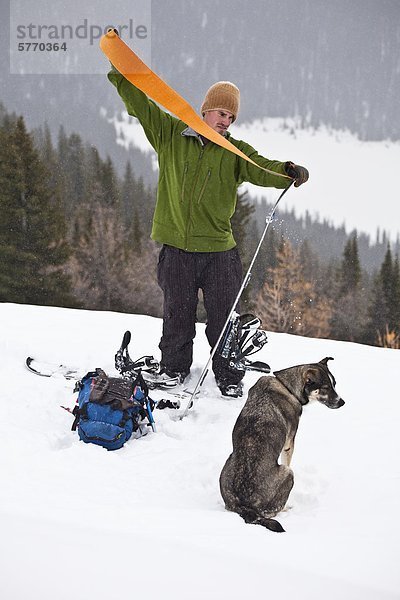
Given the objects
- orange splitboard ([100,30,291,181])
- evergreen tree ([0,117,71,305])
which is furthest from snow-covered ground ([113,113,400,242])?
orange splitboard ([100,30,291,181])

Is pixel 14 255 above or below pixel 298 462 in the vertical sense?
below

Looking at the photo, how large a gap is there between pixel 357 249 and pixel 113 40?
4608 cm

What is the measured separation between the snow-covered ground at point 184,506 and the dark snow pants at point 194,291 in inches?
12.3

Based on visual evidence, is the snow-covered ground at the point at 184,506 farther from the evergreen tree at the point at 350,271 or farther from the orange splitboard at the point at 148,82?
the evergreen tree at the point at 350,271

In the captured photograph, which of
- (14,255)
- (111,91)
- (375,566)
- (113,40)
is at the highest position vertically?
(111,91)

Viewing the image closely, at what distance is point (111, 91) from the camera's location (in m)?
73.9

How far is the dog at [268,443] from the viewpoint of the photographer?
2541 millimetres

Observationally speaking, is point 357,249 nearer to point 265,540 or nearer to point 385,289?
point 385,289

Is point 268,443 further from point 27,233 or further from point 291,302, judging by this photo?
point 291,302

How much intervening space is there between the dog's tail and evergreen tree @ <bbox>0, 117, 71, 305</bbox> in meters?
30.9

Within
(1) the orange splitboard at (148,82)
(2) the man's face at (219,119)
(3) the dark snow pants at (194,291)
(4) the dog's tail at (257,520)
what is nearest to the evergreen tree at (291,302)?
(3) the dark snow pants at (194,291)

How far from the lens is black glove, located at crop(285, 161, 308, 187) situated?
400 centimetres

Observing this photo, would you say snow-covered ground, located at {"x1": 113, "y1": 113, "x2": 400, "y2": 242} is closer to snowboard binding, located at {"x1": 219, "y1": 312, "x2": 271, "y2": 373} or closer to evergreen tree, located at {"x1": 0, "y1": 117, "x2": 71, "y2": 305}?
evergreen tree, located at {"x1": 0, "y1": 117, "x2": 71, "y2": 305}

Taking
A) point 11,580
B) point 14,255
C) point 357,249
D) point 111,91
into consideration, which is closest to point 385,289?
point 357,249
